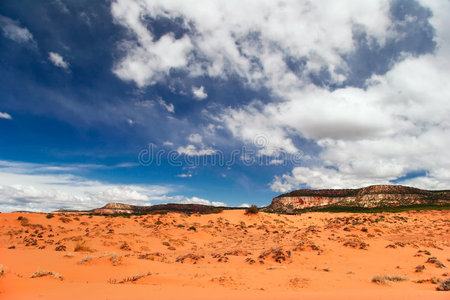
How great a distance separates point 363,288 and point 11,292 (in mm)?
12671

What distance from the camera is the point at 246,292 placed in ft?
30.0

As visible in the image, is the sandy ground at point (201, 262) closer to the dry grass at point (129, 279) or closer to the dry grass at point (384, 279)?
the dry grass at point (129, 279)

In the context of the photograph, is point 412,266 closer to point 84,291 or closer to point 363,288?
point 363,288

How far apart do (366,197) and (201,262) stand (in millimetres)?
101360

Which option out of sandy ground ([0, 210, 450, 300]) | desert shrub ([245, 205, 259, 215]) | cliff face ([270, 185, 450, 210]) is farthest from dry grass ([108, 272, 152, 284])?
cliff face ([270, 185, 450, 210])

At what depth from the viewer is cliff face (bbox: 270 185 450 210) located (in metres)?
79.1

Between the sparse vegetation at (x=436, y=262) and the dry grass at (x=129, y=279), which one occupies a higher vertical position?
the dry grass at (x=129, y=279)

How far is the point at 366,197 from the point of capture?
98938mm

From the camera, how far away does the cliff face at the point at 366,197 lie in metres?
79.1

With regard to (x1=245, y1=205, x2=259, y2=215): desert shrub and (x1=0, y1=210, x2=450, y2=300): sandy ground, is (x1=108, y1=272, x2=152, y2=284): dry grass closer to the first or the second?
(x1=0, y1=210, x2=450, y2=300): sandy ground

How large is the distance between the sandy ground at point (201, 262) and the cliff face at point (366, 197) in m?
51.9

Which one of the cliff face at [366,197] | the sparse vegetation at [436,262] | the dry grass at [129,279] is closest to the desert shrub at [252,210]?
the sparse vegetation at [436,262]

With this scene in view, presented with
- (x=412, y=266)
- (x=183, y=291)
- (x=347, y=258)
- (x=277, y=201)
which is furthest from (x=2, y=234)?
(x=277, y=201)

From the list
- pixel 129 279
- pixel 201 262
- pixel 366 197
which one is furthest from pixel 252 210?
pixel 366 197
